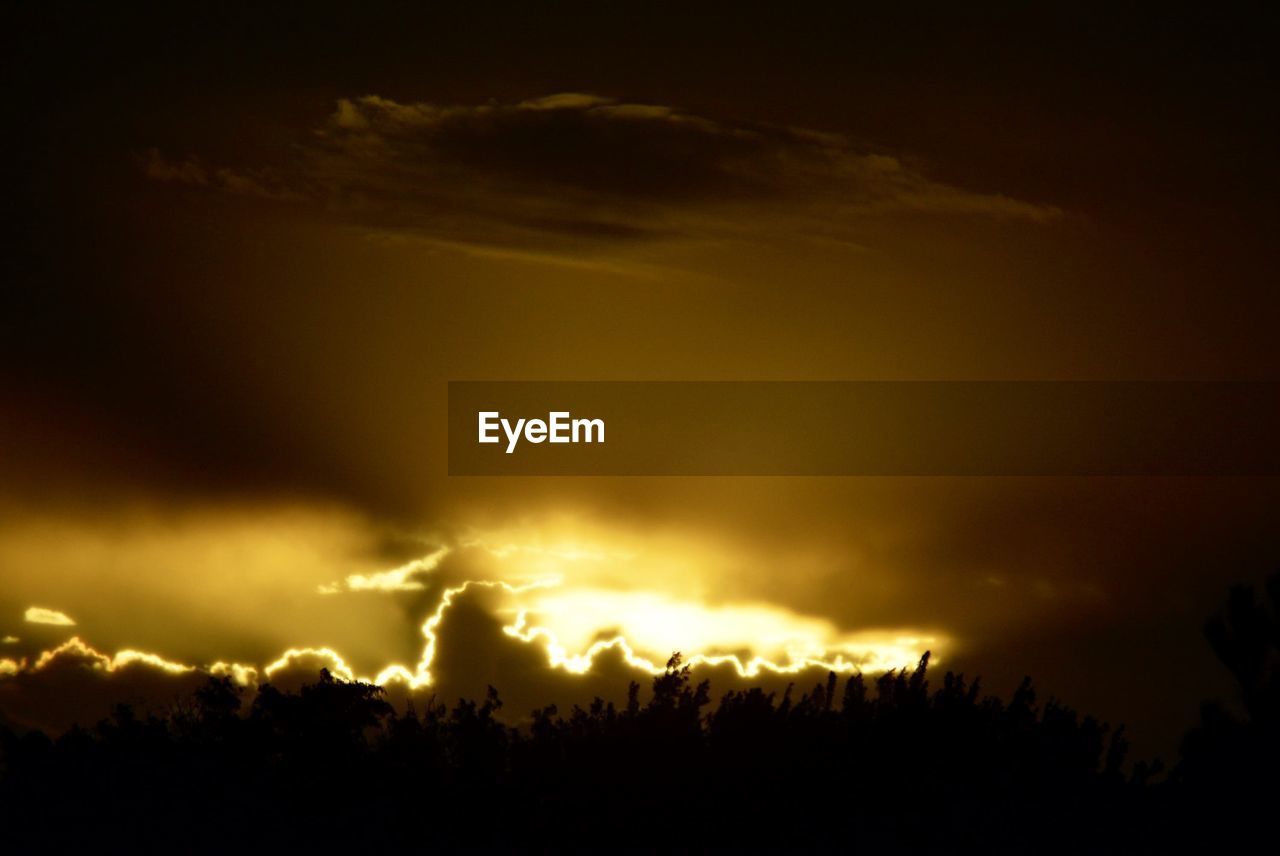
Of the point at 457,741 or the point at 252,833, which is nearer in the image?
the point at 252,833

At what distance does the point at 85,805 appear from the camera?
564 inches

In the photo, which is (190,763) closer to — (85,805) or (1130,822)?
(85,805)

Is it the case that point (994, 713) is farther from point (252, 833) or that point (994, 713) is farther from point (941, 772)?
point (252, 833)

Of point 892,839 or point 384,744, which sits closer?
point 892,839

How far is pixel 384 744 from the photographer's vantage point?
50.3ft

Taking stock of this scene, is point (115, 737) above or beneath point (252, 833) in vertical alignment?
above

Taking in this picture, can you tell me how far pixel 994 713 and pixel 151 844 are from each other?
7354mm

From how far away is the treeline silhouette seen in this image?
1396cm

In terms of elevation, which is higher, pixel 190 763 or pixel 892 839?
pixel 190 763

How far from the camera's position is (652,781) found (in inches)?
561

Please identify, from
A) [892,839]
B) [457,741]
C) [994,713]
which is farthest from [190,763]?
[994,713]

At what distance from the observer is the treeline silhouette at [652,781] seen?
14.0 metres

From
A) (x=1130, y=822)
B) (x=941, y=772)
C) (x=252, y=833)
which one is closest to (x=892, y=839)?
(x=941, y=772)

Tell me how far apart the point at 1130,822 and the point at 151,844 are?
8.00m
